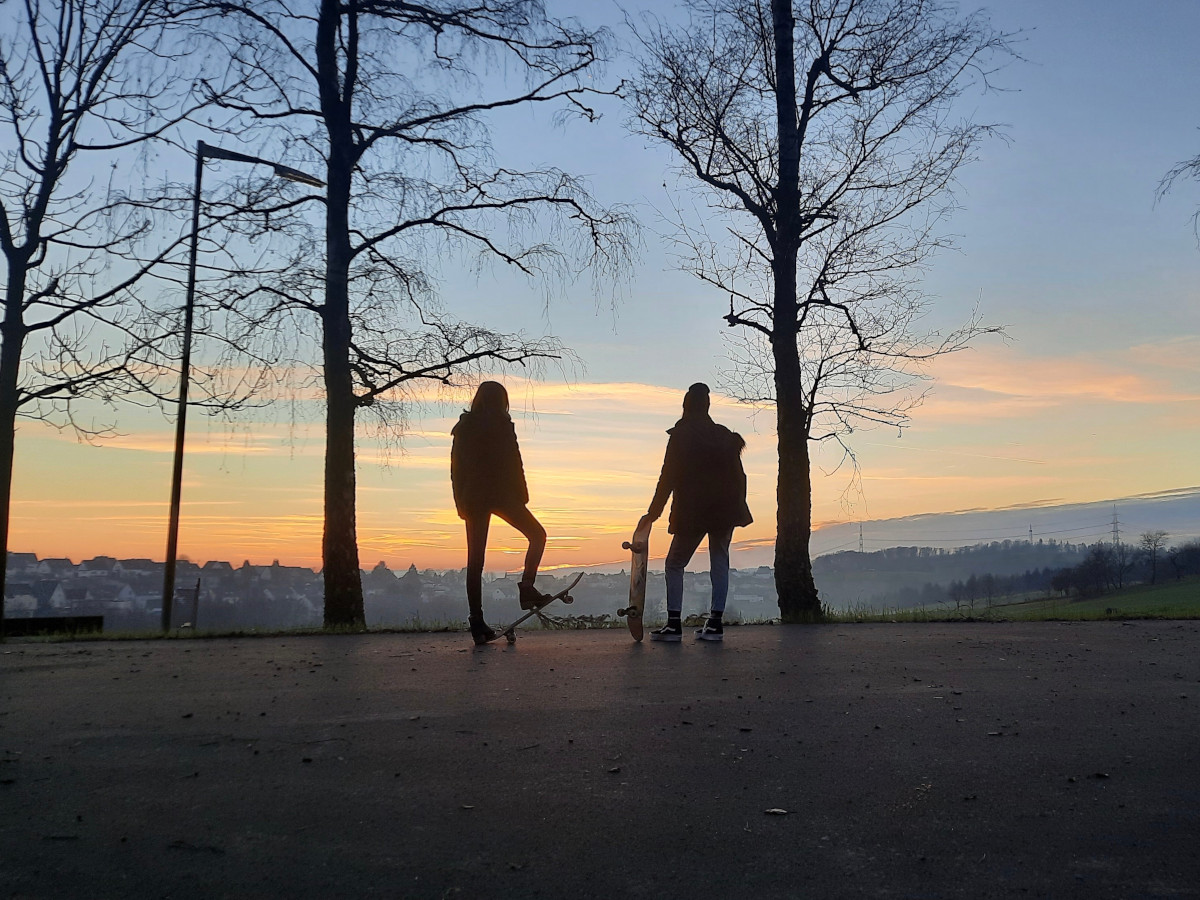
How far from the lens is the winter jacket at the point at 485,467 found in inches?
368

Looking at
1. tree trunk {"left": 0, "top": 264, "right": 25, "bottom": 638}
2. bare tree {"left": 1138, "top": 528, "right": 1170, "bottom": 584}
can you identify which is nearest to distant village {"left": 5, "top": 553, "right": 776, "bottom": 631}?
tree trunk {"left": 0, "top": 264, "right": 25, "bottom": 638}

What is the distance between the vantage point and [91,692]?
19.8ft

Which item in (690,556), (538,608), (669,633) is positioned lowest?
(669,633)

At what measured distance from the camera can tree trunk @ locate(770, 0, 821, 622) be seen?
44.0 feet

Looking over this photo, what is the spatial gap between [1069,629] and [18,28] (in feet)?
56.0

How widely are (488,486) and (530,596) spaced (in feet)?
3.85

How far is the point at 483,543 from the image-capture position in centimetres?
934

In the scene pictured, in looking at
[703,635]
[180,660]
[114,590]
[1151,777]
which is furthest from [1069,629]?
[114,590]

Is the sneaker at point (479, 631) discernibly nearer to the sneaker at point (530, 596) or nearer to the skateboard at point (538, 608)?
the skateboard at point (538, 608)

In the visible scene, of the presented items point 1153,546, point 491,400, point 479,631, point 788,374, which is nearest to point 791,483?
point 788,374

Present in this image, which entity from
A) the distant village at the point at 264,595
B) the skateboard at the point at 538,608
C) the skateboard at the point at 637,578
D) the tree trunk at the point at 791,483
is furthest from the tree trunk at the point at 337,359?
the tree trunk at the point at 791,483

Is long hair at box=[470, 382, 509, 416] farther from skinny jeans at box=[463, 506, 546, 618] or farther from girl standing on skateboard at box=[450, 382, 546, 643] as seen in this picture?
skinny jeans at box=[463, 506, 546, 618]

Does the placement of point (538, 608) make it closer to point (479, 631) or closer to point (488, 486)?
point (479, 631)

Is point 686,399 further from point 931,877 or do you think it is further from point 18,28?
point 18,28
